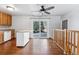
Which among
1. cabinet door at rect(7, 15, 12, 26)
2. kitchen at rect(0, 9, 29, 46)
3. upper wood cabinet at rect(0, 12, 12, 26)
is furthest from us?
cabinet door at rect(7, 15, 12, 26)

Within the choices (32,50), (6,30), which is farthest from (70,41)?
(6,30)

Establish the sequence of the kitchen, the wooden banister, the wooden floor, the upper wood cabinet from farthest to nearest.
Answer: the upper wood cabinet, the kitchen, the wooden floor, the wooden banister

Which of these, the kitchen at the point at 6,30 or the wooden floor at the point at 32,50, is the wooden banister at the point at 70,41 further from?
the kitchen at the point at 6,30

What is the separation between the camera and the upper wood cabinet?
780 centimetres

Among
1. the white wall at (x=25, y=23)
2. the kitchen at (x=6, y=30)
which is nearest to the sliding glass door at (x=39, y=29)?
the white wall at (x=25, y=23)

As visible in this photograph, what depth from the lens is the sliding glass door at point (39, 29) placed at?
31.4 feet

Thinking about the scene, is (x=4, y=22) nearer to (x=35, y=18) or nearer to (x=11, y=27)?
(x=11, y=27)

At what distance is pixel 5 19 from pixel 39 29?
8.45 ft

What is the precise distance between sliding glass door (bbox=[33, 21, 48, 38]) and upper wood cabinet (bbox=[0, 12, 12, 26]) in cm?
188

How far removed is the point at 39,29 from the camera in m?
9.65

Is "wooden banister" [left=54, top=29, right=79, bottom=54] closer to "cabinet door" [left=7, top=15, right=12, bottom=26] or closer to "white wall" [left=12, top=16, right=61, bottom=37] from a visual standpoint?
"white wall" [left=12, top=16, right=61, bottom=37]

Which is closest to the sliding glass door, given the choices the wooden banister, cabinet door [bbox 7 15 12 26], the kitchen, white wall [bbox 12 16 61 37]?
white wall [bbox 12 16 61 37]
